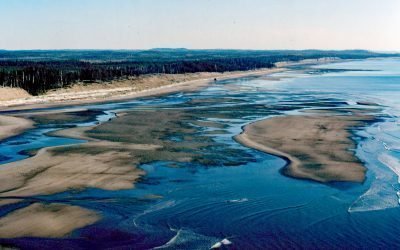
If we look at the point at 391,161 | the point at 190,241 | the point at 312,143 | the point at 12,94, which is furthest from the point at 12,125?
the point at 391,161

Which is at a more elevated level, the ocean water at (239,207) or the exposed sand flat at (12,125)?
the ocean water at (239,207)

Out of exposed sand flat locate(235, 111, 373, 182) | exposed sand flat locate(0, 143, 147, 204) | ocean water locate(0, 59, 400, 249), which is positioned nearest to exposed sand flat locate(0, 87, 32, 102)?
ocean water locate(0, 59, 400, 249)

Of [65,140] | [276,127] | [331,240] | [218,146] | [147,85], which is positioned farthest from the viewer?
[147,85]

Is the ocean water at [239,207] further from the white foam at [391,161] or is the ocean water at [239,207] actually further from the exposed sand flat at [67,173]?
the exposed sand flat at [67,173]

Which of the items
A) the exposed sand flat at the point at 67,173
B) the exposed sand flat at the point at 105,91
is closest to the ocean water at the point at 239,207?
the exposed sand flat at the point at 67,173

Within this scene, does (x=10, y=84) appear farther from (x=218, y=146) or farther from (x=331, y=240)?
(x=331, y=240)

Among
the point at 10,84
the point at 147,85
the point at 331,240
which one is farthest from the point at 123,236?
the point at 147,85
